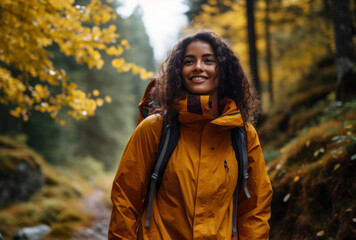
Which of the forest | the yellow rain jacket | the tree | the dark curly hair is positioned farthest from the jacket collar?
the tree

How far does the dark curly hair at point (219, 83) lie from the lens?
7.79 feet

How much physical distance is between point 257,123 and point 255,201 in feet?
21.7

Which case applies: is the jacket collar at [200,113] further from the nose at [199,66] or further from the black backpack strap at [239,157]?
the nose at [199,66]

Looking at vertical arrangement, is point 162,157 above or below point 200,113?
below

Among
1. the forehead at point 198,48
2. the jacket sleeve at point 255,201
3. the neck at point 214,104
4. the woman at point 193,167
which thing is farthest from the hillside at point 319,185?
the forehead at point 198,48

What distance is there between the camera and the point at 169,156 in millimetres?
→ 2115

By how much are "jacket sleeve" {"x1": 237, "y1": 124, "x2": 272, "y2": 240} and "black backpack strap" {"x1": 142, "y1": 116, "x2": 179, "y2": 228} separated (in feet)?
2.38

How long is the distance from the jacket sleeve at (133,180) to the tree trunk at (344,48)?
5.07 meters

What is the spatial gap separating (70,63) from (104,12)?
12496 mm

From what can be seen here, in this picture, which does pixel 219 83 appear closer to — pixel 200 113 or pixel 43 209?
pixel 200 113

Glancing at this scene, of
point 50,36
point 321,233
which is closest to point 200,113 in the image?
point 321,233

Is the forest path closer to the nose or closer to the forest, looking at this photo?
the forest

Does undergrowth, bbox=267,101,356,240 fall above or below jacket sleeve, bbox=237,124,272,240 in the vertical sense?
below

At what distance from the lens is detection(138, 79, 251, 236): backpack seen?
2.09 m
